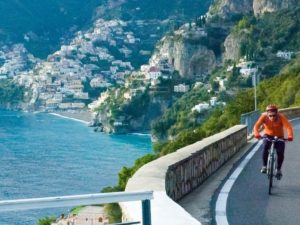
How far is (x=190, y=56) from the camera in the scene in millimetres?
125812

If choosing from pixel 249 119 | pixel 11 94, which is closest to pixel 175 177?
pixel 249 119

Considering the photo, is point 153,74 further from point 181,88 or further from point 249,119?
point 249,119

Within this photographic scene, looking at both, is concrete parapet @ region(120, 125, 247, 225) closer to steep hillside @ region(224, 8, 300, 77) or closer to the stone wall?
the stone wall

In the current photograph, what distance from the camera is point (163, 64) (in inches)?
5305

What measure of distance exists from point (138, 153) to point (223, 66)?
41593 mm

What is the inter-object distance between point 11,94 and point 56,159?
10275cm

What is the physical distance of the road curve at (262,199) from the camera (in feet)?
22.3

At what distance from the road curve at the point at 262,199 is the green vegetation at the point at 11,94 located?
16609 centimetres

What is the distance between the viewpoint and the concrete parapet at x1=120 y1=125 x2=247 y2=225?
14.4 feet

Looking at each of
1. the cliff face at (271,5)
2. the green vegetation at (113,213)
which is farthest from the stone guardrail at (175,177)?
the cliff face at (271,5)

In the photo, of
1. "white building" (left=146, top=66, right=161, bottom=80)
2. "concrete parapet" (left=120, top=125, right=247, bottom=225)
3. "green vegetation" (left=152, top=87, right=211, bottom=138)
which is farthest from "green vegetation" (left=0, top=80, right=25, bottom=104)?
"concrete parapet" (left=120, top=125, right=247, bottom=225)

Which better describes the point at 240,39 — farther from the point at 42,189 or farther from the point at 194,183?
the point at 194,183

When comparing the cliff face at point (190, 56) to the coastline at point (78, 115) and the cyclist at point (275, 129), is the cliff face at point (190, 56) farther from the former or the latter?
the cyclist at point (275, 129)

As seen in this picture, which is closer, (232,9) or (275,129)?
(275,129)
